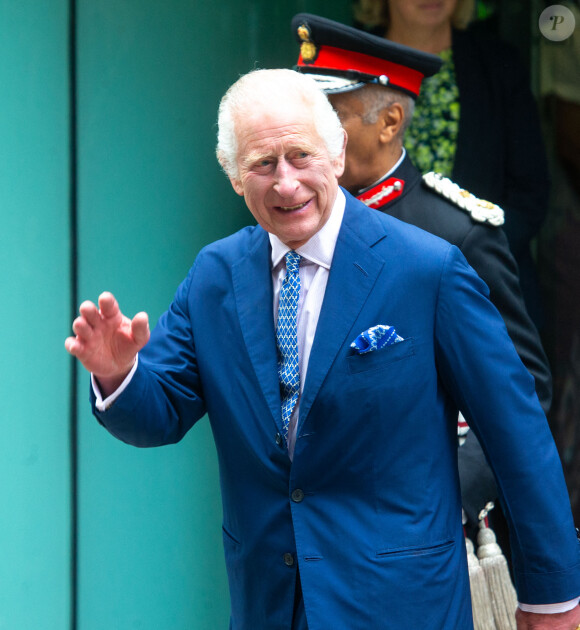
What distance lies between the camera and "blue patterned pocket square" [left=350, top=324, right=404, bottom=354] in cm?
203

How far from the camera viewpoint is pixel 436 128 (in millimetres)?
3285

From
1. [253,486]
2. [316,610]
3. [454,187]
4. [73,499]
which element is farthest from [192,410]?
[73,499]

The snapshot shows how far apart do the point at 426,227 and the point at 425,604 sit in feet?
3.19

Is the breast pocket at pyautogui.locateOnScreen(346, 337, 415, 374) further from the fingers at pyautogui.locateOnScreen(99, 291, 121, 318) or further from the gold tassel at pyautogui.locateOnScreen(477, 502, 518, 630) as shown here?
the gold tassel at pyautogui.locateOnScreen(477, 502, 518, 630)

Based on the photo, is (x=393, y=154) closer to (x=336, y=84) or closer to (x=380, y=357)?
(x=336, y=84)

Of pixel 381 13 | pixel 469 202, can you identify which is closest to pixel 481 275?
pixel 469 202

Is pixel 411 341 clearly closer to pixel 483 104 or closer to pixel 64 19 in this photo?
pixel 483 104

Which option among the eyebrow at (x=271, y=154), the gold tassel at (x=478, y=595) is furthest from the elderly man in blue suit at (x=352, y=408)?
the gold tassel at (x=478, y=595)

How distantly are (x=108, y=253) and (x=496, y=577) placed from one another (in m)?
1.49

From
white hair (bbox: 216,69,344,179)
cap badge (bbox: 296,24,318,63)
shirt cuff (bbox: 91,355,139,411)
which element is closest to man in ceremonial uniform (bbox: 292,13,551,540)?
cap badge (bbox: 296,24,318,63)

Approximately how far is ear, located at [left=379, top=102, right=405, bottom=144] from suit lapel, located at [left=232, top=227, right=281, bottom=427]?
632 mm

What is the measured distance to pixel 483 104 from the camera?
3.29 metres

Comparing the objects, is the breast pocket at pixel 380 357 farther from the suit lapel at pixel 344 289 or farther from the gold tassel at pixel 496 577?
the gold tassel at pixel 496 577

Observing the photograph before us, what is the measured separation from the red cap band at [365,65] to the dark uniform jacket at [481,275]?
29 centimetres
